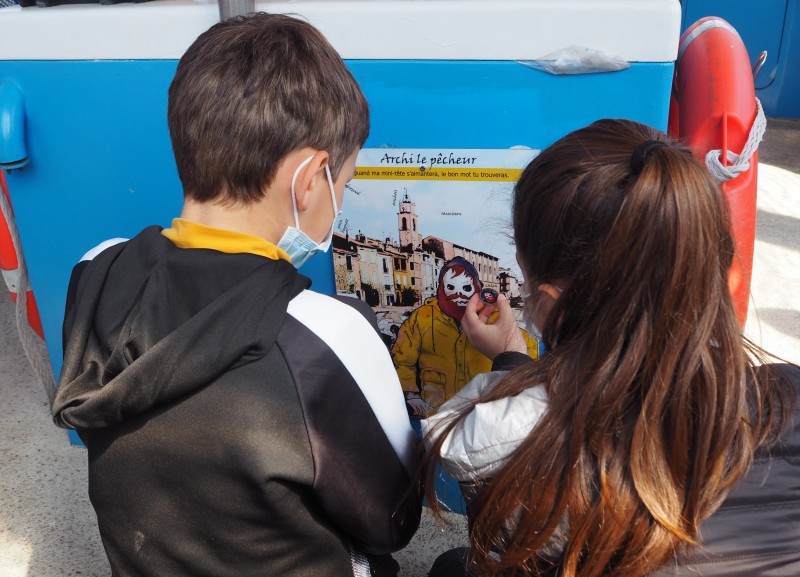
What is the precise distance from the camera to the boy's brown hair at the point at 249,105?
1211mm

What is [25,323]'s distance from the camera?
2268mm

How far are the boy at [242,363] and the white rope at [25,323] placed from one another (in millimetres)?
961

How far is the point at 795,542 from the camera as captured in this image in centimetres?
110

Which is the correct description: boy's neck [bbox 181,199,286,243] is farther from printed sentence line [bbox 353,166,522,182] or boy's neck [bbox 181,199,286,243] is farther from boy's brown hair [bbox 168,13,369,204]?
printed sentence line [bbox 353,166,522,182]

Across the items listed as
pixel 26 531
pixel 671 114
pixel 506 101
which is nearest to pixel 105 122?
pixel 506 101

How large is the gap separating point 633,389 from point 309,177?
23.8 inches

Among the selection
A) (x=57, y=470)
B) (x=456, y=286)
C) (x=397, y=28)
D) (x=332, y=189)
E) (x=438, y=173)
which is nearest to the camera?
(x=332, y=189)

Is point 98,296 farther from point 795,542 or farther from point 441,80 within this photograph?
point 795,542

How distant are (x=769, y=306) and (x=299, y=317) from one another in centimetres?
256

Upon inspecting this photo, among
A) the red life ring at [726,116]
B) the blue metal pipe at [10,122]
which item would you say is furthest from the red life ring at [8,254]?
the red life ring at [726,116]

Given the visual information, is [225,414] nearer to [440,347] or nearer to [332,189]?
[332,189]

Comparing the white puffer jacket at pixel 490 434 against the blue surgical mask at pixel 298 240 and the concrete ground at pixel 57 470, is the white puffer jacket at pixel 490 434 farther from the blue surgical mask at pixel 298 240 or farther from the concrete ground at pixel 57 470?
the concrete ground at pixel 57 470

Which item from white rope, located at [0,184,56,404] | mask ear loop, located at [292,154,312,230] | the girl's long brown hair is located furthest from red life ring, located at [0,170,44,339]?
the girl's long brown hair

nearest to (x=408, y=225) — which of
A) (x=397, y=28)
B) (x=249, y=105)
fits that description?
(x=397, y=28)
